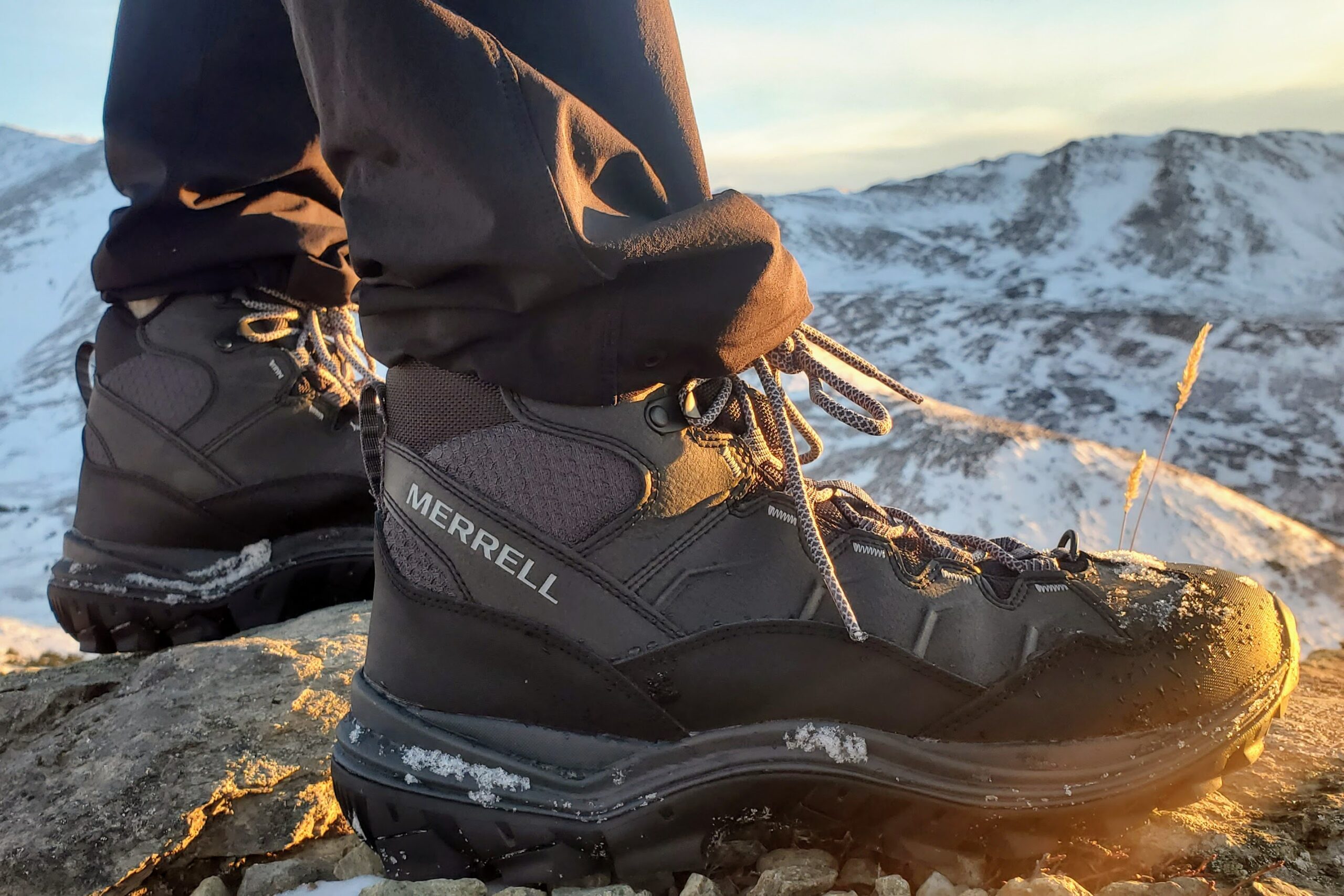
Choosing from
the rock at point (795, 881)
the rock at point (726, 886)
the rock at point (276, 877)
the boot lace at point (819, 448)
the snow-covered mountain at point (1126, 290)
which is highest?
the boot lace at point (819, 448)

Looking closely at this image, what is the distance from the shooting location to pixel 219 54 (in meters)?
1.60

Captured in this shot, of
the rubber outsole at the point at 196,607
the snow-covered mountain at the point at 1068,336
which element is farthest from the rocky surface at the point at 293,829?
the snow-covered mountain at the point at 1068,336

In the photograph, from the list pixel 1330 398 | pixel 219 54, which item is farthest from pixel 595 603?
pixel 1330 398

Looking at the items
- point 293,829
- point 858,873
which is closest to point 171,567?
point 293,829

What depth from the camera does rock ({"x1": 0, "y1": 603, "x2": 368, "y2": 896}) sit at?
1.05m

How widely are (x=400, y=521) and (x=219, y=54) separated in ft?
3.53

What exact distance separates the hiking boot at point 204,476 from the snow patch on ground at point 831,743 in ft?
3.34

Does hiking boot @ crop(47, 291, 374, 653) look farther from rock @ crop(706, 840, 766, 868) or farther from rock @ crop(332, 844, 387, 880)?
rock @ crop(706, 840, 766, 868)

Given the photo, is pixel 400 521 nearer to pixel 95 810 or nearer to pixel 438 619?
pixel 438 619

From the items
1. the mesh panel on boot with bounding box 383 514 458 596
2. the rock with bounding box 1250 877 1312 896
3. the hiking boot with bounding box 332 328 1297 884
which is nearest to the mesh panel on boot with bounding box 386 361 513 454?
the hiking boot with bounding box 332 328 1297 884

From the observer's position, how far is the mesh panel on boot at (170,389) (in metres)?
1.59

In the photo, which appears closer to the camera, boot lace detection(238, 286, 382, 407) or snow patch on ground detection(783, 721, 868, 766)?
snow patch on ground detection(783, 721, 868, 766)

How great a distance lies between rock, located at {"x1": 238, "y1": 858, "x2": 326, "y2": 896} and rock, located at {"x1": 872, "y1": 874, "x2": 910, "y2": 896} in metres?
0.64

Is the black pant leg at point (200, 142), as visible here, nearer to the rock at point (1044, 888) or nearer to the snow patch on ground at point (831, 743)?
the snow patch on ground at point (831, 743)
